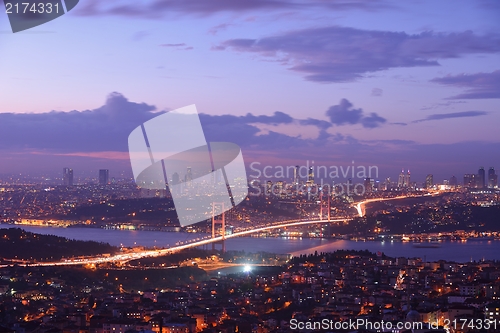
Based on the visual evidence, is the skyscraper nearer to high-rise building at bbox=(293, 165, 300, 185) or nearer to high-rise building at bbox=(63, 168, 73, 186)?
high-rise building at bbox=(293, 165, 300, 185)

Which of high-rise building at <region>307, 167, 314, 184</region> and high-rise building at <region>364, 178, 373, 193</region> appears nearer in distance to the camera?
high-rise building at <region>307, 167, 314, 184</region>

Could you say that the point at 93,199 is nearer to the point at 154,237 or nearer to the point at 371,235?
the point at 154,237

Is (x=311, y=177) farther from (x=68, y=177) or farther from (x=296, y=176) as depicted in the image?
(x=68, y=177)

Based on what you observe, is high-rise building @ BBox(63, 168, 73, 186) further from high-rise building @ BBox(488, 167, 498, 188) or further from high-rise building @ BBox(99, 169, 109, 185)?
high-rise building @ BBox(488, 167, 498, 188)

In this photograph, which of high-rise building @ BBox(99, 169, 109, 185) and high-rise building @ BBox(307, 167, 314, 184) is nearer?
high-rise building @ BBox(307, 167, 314, 184)

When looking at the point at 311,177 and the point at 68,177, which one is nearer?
the point at 311,177

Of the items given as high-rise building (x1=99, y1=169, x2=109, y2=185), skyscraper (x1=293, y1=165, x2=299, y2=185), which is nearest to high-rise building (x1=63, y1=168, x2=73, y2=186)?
high-rise building (x1=99, y1=169, x2=109, y2=185)

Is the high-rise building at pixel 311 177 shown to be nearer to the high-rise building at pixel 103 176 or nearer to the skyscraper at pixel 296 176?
the skyscraper at pixel 296 176

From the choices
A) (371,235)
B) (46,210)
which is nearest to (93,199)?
(46,210)

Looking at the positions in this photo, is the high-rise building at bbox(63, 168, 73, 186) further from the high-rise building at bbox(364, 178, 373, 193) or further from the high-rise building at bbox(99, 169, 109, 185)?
the high-rise building at bbox(364, 178, 373, 193)

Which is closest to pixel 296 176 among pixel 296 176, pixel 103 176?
pixel 296 176

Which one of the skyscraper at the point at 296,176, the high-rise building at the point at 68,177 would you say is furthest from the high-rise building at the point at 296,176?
the high-rise building at the point at 68,177
